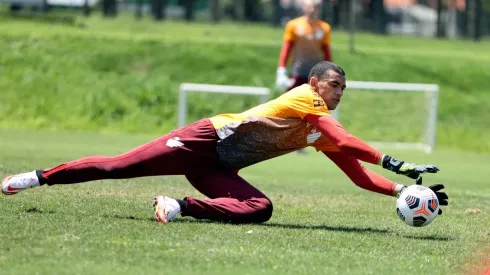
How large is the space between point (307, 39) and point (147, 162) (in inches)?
362

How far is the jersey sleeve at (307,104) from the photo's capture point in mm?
8641

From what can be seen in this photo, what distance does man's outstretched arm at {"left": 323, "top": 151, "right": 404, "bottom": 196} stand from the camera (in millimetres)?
8922

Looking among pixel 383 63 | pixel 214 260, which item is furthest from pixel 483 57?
pixel 214 260

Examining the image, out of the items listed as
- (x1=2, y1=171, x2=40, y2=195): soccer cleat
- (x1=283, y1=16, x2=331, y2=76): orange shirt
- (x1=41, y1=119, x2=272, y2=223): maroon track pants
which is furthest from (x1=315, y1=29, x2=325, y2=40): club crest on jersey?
(x1=2, y1=171, x2=40, y2=195): soccer cleat

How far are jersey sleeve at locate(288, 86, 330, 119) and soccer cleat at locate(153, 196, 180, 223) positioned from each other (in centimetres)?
130

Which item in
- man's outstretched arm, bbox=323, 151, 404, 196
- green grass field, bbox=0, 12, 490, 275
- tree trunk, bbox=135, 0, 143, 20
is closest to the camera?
green grass field, bbox=0, 12, 490, 275

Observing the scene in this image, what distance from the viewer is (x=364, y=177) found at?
9086 millimetres

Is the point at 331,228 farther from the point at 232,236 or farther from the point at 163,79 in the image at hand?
the point at 163,79

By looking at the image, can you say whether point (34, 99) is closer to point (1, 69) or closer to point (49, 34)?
point (1, 69)

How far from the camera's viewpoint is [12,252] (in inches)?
263

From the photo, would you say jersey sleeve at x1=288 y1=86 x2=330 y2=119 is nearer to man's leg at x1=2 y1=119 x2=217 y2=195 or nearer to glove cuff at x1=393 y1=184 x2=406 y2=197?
man's leg at x1=2 y1=119 x2=217 y2=195

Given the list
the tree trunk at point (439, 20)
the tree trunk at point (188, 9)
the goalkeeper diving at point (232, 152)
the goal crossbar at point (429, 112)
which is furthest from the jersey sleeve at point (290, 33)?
the tree trunk at point (439, 20)

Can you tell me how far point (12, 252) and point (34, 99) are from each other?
18739 millimetres

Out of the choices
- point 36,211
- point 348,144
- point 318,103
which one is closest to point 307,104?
point 318,103
